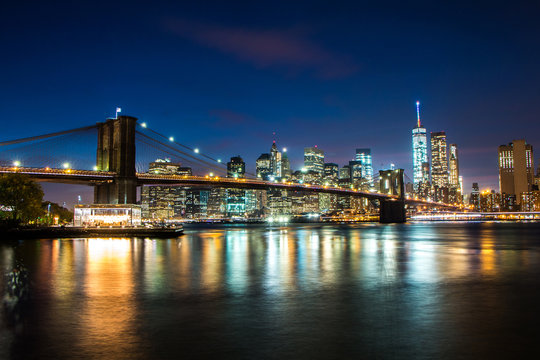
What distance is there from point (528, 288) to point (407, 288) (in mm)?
4228

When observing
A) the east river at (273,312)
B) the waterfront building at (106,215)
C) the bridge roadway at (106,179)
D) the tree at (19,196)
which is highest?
the bridge roadway at (106,179)

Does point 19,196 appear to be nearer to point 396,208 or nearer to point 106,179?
point 106,179

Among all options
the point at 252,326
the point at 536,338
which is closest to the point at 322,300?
the point at 252,326

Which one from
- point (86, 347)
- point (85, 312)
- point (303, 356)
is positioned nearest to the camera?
point (303, 356)

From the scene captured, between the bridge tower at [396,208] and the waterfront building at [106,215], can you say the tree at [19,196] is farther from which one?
the bridge tower at [396,208]

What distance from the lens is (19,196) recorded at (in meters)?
→ 49.0

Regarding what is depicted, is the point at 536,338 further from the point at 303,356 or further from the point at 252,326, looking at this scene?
the point at 252,326

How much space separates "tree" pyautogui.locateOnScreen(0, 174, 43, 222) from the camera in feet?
158

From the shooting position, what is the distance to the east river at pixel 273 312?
27.0ft

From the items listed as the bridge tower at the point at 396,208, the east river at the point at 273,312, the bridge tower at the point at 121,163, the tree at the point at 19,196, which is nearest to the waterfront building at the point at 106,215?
the bridge tower at the point at 121,163

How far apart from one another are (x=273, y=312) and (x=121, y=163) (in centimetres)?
4937

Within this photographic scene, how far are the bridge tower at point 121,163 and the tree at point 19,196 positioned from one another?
8.32 meters

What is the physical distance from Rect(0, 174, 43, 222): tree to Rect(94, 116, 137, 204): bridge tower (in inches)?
328

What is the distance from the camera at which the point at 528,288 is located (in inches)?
608
